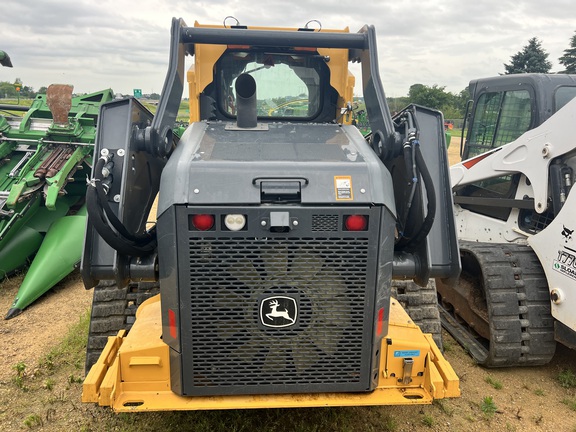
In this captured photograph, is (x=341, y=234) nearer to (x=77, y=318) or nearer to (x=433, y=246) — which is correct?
(x=433, y=246)

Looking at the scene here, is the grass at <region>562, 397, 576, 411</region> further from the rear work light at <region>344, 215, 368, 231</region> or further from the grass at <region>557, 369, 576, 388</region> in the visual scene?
the rear work light at <region>344, 215, 368, 231</region>

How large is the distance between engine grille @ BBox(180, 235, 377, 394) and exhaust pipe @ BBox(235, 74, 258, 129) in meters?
1.08

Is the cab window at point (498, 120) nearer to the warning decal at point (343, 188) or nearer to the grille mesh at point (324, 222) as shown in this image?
the warning decal at point (343, 188)

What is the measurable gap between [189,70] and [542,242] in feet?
10.5

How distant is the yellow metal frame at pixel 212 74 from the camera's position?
359 cm

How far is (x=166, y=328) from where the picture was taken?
249cm

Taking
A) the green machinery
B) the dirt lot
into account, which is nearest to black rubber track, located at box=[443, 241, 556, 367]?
the dirt lot

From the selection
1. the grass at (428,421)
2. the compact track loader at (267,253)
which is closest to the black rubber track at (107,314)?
the compact track loader at (267,253)

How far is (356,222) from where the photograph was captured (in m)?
2.35

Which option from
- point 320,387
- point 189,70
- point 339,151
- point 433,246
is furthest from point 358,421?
point 189,70

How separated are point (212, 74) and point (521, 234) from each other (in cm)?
318

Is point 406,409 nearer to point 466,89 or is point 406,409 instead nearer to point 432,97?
point 466,89

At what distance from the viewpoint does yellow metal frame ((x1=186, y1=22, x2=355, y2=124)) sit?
11.8 feet

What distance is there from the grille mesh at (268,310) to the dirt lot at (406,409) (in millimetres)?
843
